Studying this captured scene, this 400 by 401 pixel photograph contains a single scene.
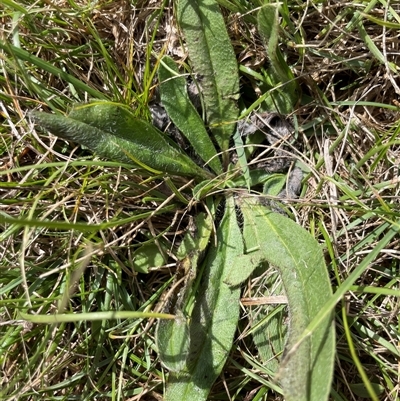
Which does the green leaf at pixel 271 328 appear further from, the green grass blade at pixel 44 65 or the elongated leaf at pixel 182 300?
the green grass blade at pixel 44 65

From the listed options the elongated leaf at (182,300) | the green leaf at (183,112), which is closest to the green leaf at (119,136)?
the green leaf at (183,112)

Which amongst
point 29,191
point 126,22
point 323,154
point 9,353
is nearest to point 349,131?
point 323,154

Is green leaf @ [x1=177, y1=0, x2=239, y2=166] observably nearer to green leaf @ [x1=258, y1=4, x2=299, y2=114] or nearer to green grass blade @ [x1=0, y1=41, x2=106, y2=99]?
green leaf @ [x1=258, y1=4, x2=299, y2=114]

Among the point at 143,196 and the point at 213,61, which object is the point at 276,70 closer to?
the point at 213,61

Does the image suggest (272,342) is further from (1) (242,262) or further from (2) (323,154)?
(2) (323,154)

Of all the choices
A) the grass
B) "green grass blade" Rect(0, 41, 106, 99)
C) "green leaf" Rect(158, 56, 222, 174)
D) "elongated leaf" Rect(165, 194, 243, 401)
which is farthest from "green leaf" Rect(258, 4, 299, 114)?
"green grass blade" Rect(0, 41, 106, 99)

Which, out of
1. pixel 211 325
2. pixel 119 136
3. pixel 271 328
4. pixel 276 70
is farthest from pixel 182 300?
pixel 276 70
